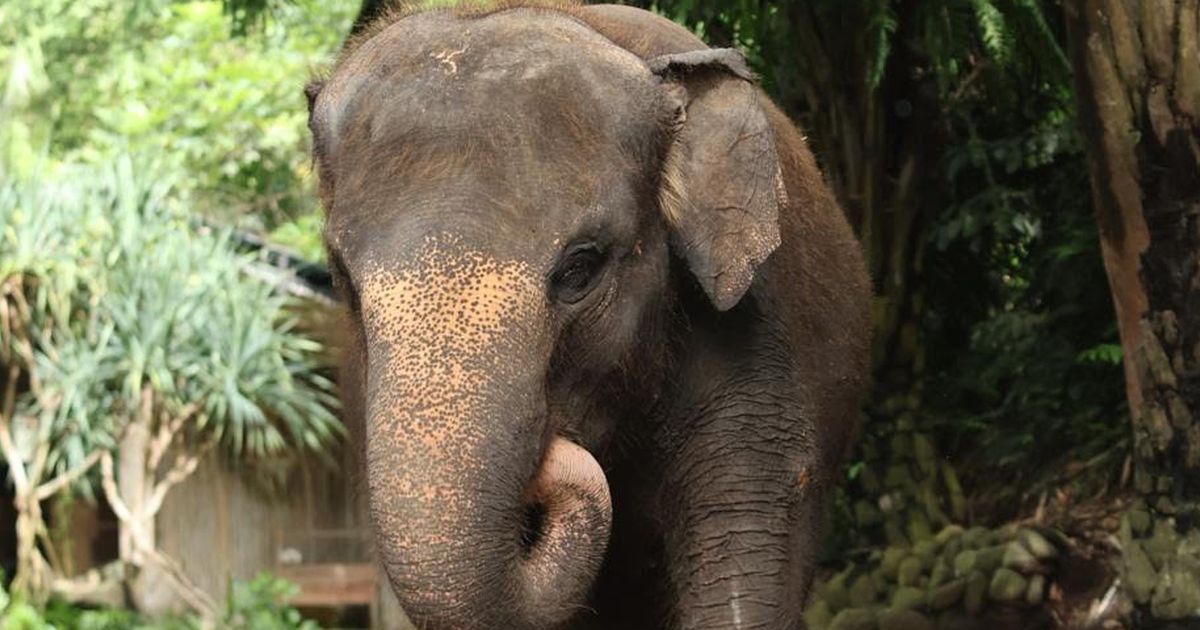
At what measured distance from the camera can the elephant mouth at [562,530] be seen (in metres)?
3.74

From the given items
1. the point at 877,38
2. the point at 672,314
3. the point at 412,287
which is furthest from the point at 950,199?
the point at 412,287

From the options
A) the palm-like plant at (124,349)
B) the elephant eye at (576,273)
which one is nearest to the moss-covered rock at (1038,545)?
the elephant eye at (576,273)

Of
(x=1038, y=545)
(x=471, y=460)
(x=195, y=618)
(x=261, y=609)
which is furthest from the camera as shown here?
(x=195, y=618)

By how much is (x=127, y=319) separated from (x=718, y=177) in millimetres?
10316

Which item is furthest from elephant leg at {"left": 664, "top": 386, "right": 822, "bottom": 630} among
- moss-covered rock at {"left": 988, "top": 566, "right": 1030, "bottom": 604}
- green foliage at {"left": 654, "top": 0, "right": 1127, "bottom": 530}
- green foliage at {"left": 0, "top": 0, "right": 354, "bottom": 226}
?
green foliage at {"left": 0, "top": 0, "right": 354, "bottom": 226}

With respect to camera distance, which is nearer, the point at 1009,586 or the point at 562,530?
the point at 562,530

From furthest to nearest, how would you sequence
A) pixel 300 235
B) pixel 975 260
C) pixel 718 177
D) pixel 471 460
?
pixel 300 235 < pixel 975 260 < pixel 718 177 < pixel 471 460

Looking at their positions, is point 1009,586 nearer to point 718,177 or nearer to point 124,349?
point 718,177

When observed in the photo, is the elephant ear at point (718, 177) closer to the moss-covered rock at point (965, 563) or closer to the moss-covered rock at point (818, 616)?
the moss-covered rock at point (965, 563)

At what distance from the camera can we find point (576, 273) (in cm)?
396

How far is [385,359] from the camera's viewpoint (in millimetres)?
3613

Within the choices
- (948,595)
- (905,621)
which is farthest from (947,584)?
(905,621)

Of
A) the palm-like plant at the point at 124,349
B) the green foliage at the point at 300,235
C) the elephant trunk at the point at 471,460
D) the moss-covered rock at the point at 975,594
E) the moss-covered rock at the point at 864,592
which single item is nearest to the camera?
the elephant trunk at the point at 471,460

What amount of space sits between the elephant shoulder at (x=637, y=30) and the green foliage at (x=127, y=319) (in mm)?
9118
